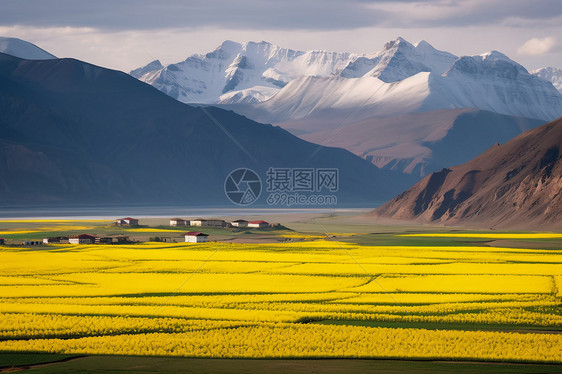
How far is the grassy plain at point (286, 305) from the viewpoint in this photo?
124 feet

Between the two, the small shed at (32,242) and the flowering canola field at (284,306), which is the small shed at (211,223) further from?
the flowering canola field at (284,306)

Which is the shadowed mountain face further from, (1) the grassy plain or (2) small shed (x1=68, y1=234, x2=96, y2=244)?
(2) small shed (x1=68, y1=234, x2=96, y2=244)

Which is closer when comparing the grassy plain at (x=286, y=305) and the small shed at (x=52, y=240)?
the grassy plain at (x=286, y=305)

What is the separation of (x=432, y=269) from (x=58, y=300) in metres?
33.2

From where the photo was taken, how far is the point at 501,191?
166 meters

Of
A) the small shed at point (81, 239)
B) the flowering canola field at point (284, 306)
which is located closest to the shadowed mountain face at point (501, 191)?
the flowering canola field at point (284, 306)

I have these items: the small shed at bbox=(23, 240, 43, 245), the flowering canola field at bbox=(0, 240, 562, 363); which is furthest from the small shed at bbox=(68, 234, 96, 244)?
the flowering canola field at bbox=(0, 240, 562, 363)

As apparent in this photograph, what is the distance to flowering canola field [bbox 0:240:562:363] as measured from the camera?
38.2 m

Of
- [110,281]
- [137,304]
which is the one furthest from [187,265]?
[137,304]

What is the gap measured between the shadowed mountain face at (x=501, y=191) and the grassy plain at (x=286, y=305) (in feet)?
212

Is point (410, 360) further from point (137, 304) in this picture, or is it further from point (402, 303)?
point (137, 304)

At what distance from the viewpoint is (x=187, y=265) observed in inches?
2943

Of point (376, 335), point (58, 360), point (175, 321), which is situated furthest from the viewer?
point (175, 321)

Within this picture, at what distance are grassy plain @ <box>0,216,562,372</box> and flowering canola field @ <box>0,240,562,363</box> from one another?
92mm
